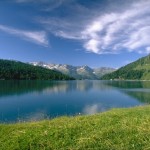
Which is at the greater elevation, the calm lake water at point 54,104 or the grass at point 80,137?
the grass at point 80,137

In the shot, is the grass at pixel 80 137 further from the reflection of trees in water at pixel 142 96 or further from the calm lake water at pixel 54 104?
the reflection of trees in water at pixel 142 96

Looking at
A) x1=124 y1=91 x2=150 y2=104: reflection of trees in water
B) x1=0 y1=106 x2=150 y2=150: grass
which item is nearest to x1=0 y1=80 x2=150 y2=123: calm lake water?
x1=124 y1=91 x2=150 y2=104: reflection of trees in water

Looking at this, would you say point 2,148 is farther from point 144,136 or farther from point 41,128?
point 144,136

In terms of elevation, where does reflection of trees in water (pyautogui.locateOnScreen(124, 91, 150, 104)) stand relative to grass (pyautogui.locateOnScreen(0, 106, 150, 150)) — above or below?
below

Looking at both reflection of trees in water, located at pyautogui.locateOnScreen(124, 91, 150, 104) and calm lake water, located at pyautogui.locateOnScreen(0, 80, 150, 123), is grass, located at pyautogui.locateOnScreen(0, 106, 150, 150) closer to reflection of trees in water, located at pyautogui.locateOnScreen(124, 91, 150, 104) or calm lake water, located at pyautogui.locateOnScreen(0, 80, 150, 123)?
calm lake water, located at pyautogui.locateOnScreen(0, 80, 150, 123)

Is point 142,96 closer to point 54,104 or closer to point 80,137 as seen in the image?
point 54,104

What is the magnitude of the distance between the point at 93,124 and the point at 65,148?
503cm

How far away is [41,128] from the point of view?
15422mm

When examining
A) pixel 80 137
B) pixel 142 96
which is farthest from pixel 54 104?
pixel 80 137

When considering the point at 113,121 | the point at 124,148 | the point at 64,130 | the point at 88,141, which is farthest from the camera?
the point at 113,121

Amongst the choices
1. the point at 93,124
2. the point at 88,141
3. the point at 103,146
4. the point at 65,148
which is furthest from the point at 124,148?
the point at 93,124

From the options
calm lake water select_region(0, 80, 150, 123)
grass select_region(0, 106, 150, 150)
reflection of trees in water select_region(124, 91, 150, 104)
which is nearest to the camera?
grass select_region(0, 106, 150, 150)

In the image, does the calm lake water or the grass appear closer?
the grass

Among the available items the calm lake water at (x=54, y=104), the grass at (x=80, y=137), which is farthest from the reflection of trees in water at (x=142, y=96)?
the grass at (x=80, y=137)
